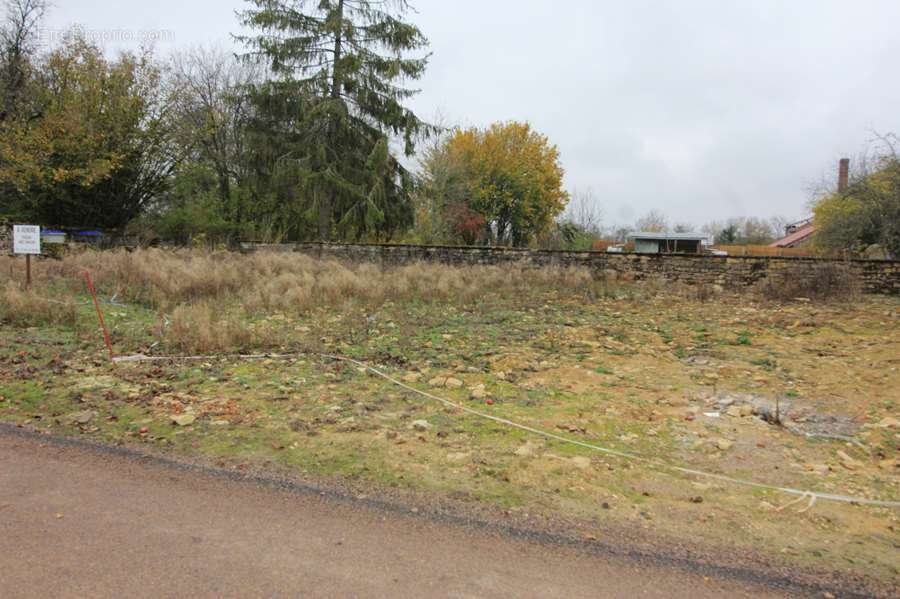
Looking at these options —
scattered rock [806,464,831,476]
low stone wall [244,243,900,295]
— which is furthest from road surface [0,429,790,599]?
low stone wall [244,243,900,295]

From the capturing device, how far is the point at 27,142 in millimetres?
22594

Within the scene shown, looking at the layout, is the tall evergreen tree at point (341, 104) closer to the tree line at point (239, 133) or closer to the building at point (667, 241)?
the tree line at point (239, 133)

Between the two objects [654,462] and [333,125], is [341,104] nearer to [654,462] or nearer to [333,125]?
[333,125]

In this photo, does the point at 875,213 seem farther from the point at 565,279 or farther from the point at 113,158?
the point at 113,158

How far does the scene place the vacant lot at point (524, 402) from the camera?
365 cm

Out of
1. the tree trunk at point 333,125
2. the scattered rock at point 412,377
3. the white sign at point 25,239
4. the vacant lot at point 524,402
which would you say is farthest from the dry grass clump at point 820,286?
the tree trunk at point 333,125

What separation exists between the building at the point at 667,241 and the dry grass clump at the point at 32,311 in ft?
136

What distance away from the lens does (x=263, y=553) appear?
290 centimetres

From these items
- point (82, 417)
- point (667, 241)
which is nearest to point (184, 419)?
point (82, 417)

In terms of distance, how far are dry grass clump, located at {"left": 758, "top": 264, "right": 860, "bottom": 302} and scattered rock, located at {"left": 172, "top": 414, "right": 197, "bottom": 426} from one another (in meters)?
14.6

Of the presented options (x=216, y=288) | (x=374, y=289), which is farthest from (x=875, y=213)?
(x=216, y=288)

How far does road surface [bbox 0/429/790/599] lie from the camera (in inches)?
103

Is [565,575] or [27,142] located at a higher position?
[27,142]

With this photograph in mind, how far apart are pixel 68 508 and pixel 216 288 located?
405 inches
